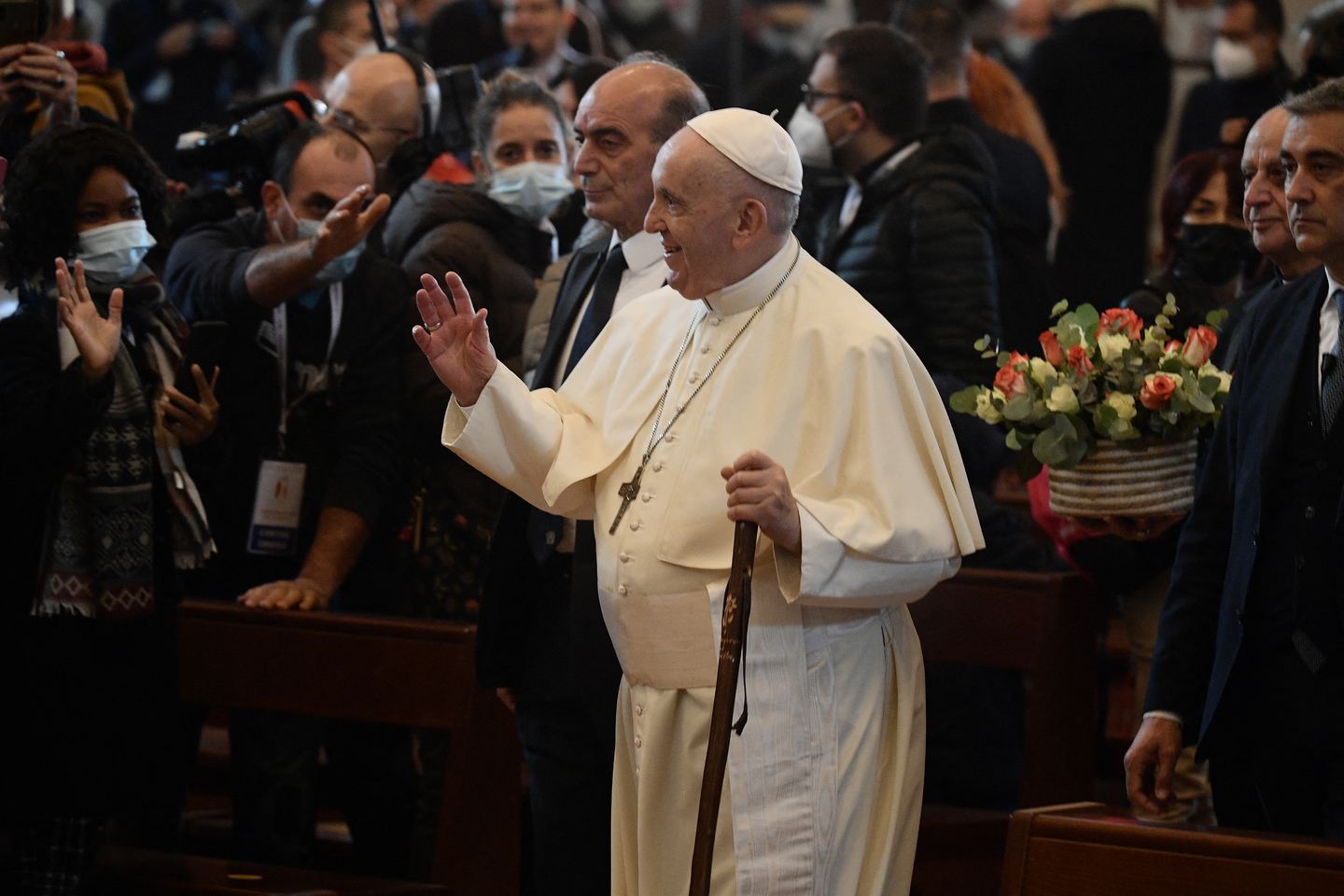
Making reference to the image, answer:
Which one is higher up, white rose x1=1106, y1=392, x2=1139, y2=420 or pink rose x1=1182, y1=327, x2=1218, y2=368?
pink rose x1=1182, y1=327, x2=1218, y2=368

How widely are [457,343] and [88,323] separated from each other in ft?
3.49

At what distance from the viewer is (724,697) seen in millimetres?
2686

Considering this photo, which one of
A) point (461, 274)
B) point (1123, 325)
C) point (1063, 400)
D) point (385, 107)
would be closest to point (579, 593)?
point (1063, 400)

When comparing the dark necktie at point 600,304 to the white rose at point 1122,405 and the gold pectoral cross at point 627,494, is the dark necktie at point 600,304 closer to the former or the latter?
the gold pectoral cross at point 627,494

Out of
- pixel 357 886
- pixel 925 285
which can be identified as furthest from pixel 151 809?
pixel 925 285

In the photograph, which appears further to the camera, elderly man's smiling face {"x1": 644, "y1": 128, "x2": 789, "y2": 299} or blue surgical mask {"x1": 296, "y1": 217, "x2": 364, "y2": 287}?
blue surgical mask {"x1": 296, "y1": 217, "x2": 364, "y2": 287}

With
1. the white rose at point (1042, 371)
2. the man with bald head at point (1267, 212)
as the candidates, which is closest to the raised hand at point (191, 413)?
the white rose at point (1042, 371)

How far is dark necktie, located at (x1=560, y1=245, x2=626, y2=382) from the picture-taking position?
12.0 feet

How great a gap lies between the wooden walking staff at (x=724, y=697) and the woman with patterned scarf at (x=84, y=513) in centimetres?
163

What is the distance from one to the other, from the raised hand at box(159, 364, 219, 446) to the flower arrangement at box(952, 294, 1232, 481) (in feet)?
6.02

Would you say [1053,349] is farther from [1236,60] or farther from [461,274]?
[1236,60]

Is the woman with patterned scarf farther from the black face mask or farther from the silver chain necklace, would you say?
the black face mask

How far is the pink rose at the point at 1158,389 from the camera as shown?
10.9 ft

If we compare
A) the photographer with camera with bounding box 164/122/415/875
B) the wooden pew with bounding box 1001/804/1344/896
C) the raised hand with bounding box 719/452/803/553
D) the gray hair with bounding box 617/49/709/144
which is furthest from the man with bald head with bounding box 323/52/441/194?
the wooden pew with bounding box 1001/804/1344/896
